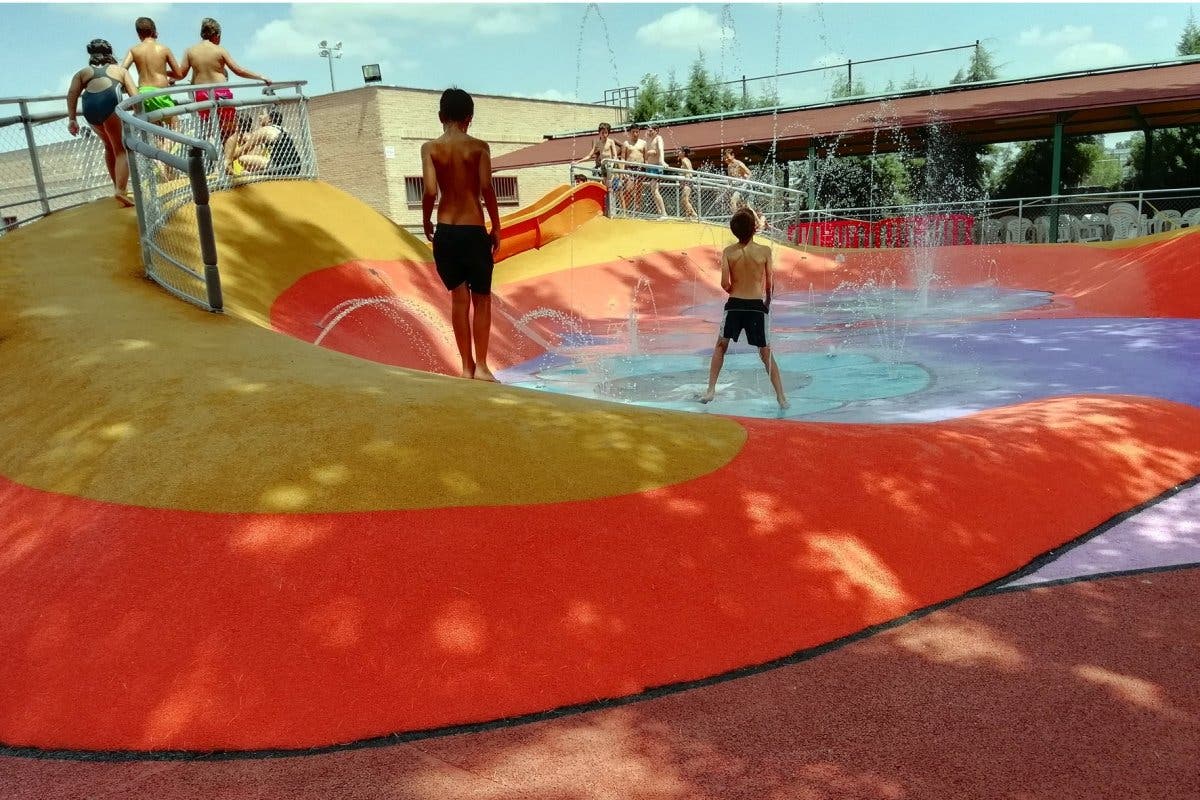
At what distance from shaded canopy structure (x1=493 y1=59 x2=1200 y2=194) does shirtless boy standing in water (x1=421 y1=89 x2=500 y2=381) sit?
52.6 feet

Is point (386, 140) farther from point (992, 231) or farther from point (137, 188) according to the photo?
point (137, 188)

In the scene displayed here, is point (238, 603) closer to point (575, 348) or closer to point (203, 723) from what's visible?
point (203, 723)

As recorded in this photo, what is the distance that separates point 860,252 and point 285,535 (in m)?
15.7

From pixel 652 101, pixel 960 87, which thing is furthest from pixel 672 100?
pixel 960 87

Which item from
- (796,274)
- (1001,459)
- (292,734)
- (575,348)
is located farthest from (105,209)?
(796,274)

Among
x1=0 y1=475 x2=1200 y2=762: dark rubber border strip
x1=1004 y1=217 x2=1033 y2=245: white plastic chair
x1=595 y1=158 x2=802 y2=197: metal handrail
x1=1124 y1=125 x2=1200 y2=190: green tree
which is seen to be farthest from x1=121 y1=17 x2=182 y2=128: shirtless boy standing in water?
x1=1124 y1=125 x2=1200 y2=190: green tree

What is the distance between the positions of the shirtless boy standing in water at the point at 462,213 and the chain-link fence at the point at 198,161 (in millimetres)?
1439

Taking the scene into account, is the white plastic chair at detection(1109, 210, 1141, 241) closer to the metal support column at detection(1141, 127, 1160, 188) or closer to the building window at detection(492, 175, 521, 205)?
the metal support column at detection(1141, 127, 1160, 188)

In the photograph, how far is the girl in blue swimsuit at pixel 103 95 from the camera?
308 inches

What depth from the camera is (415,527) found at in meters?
3.38

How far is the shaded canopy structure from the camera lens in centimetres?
1777

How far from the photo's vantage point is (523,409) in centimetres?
434

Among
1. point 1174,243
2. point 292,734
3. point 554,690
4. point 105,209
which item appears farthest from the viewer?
point 1174,243

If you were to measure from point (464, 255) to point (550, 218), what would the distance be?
9994 mm
